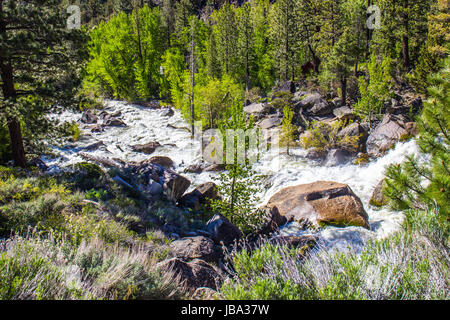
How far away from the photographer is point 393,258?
3738mm

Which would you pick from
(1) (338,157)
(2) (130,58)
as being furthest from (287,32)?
(2) (130,58)

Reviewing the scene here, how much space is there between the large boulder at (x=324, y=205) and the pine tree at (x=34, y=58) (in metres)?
9.12

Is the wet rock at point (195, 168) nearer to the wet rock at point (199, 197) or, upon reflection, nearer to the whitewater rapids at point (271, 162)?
the whitewater rapids at point (271, 162)

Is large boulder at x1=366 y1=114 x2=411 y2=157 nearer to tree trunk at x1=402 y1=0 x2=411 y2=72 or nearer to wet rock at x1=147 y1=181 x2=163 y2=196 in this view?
tree trunk at x1=402 y1=0 x2=411 y2=72

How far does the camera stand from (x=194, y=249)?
6.39 metres

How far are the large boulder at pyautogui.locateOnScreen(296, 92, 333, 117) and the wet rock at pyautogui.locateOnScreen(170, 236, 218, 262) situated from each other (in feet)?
61.1

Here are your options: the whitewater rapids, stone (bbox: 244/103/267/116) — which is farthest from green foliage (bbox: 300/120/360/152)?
stone (bbox: 244/103/267/116)

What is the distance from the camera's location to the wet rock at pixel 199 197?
478 inches

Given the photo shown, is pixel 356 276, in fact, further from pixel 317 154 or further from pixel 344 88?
pixel 344 88

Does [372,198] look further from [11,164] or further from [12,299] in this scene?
[11,164]

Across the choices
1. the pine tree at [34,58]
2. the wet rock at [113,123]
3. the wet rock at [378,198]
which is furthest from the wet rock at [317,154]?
the wet rock at [113,123]

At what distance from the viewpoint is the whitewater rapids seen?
341 inches

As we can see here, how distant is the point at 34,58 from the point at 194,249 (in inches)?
346
